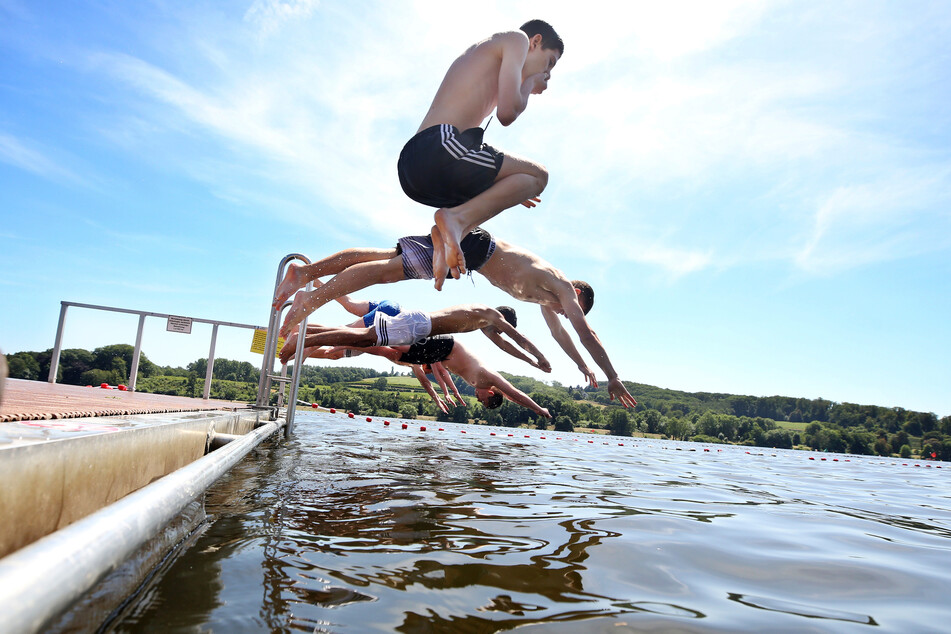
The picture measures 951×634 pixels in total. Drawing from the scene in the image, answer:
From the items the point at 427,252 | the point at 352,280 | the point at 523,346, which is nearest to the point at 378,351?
the point at 523,346

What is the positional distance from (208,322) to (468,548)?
31.0ft

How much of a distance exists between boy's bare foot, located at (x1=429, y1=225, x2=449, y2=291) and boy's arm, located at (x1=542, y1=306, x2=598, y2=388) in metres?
3.49

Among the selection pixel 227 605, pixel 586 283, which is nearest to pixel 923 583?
pixel 227 605

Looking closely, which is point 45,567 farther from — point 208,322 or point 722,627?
point 208,322

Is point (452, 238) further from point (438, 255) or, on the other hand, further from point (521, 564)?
point (521, 564)

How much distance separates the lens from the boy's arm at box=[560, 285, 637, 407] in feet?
18.5

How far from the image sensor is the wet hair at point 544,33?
3.65 metres

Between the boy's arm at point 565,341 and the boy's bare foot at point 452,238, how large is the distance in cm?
354

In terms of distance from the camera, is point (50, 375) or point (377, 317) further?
point (50, 375)

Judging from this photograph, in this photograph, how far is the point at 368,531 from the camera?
7.31 feet

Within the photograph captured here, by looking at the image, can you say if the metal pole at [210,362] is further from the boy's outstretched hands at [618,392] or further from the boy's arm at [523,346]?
the boy's outstretched hands at [618,392]

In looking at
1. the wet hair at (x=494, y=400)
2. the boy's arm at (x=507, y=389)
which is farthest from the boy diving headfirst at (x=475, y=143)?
the wet hair at (x=494, y=400)

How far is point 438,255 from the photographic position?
3062 millimetres

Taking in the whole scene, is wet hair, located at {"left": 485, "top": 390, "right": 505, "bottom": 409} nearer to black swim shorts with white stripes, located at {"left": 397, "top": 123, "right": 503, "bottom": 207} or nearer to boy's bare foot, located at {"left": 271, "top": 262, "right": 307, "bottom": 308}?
boy's bare foot, located at {"left": 271, "top": 262, "right": 307, "bottom": 308}
